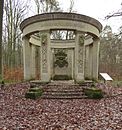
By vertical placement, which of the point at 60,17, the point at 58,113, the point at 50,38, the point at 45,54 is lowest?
the point at 58,113

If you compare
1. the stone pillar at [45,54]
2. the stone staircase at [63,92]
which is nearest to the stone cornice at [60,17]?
the stone pillar at [45,54]

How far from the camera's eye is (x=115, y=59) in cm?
3791

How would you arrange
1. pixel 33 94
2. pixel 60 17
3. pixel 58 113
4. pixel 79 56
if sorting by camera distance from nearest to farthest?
pixel 58 113 < pixel 33 94 < pixel 60 17 < pixel 79 56

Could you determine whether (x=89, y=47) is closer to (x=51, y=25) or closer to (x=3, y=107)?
(x=51, y=25)

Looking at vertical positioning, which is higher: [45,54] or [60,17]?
[60,17]

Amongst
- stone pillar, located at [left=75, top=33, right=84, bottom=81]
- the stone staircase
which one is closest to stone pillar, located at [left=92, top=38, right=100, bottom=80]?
stone pillar, located at [left=75, top=33, right=84, bottom=81]

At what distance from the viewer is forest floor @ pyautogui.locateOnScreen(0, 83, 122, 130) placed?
22.9 ft

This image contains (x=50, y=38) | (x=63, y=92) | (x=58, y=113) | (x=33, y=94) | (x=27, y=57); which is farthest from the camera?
(x=27, y=57)

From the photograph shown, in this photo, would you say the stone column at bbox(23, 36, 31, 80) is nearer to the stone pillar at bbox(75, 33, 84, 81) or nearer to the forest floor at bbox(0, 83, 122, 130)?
the stone pillar at bbox(75, 33, 84, 81)

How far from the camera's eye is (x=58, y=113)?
8.83m

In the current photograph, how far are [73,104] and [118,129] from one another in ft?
14.1

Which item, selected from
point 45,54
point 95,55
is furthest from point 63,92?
point 95,55

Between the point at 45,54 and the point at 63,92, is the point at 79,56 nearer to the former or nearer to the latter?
the point at 45,54

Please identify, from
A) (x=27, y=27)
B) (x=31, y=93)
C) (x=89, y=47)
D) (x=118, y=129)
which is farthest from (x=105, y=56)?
(x=118, y=129)
